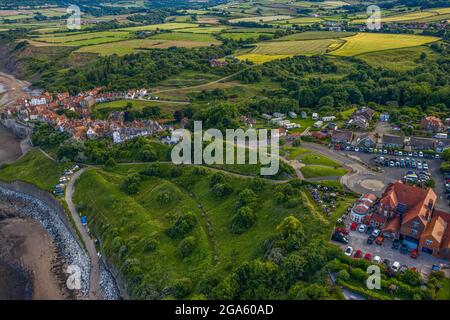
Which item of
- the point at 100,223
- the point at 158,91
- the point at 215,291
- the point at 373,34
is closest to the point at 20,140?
the point at 158,91

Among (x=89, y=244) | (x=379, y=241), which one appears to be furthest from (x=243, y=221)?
(x=89, y=244)

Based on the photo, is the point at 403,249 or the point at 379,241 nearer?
the point at 403,249

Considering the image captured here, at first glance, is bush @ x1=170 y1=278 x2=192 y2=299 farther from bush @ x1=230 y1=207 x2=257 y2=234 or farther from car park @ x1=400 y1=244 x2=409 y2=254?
car park @ x1=400 y1=244 x2=409 y2=254

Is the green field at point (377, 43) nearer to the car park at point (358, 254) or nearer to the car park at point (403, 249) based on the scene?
the car park at point (403, 249)

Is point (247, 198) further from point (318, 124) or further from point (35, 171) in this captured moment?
point (35, 171)

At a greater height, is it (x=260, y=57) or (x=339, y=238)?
(x=260, y=57)

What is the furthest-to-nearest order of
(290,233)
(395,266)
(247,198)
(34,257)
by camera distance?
(34,257)
(247,198)
(290,233)
(395,266)

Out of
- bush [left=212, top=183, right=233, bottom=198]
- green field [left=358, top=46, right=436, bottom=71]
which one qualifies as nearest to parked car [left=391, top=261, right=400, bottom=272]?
bush [left=212, top=183, right=233, bottom=198]
